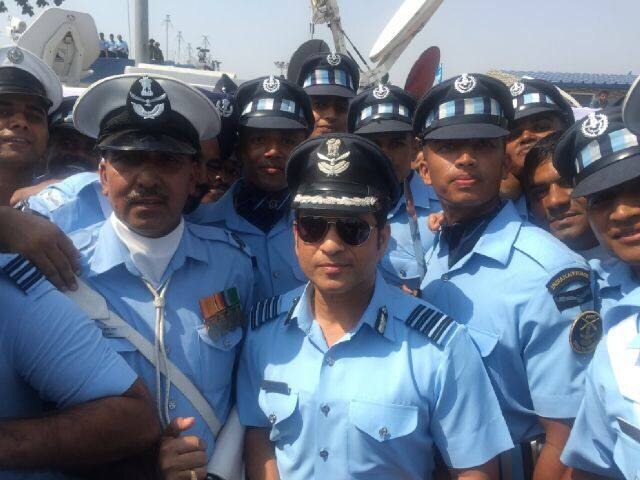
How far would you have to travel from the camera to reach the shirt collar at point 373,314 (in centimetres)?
206

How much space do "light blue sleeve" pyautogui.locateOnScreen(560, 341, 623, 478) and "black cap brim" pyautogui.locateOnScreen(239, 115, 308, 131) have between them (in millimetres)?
1889

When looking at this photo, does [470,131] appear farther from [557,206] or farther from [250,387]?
[250,387]

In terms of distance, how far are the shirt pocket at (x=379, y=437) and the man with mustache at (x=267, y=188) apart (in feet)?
3.72

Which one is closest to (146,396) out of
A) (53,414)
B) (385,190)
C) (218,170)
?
(53,414)

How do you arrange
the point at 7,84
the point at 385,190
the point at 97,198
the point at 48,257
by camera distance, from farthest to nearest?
the point at 7,84, the point at 97,198, the point at 385,190, the point at 48,257

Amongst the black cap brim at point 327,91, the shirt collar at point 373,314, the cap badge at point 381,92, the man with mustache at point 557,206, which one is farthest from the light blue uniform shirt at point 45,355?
the black cap brim at point 327,91

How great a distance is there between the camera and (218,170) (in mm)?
3301

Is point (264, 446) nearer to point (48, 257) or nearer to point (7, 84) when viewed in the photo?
point (48, 257)

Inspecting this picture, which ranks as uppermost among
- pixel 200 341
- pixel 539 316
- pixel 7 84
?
pixel 7 84

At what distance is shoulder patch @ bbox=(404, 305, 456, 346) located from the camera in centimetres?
200

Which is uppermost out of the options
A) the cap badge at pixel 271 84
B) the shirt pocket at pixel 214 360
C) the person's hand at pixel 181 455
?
the cap badge at pixel 271 84

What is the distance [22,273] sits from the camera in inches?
70.4

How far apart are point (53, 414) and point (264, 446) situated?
0.83 meters

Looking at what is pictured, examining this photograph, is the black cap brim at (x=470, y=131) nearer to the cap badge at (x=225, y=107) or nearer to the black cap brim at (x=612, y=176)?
the black cap brim at (x=612, y=176)
